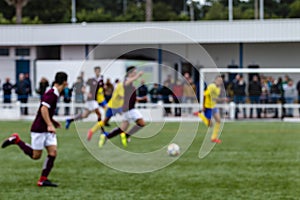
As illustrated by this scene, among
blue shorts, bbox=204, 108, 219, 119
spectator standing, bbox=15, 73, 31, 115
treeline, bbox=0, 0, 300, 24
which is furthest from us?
treeline, bbox=0, 0, 300, 24

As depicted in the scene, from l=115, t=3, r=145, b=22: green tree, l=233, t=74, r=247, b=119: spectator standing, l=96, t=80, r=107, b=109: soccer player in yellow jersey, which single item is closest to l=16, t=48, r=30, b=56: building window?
l=233, t=74, r=247, b=119: spectator standing

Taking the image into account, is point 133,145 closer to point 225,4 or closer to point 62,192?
point 62,192

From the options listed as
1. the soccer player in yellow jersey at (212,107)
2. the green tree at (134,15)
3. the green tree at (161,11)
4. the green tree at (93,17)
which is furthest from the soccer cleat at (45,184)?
the green tree at (161,11)

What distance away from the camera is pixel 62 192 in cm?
991

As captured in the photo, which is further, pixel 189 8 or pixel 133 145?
pixel 189 8

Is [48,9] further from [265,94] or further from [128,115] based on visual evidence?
[128,115]

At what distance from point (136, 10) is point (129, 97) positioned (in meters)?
43.6

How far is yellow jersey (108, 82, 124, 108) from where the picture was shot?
15.9 m

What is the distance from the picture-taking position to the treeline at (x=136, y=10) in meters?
50.7

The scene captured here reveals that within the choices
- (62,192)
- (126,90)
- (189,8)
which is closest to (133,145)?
(126,90)

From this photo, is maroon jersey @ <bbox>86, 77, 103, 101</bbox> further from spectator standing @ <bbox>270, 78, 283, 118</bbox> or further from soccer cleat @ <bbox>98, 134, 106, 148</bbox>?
spectator standing @ <bbox>270, 78, 283, 118</bbox>

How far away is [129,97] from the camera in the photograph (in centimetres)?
1606

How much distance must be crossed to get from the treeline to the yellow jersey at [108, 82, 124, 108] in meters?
27.5

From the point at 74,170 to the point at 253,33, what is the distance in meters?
20.6
